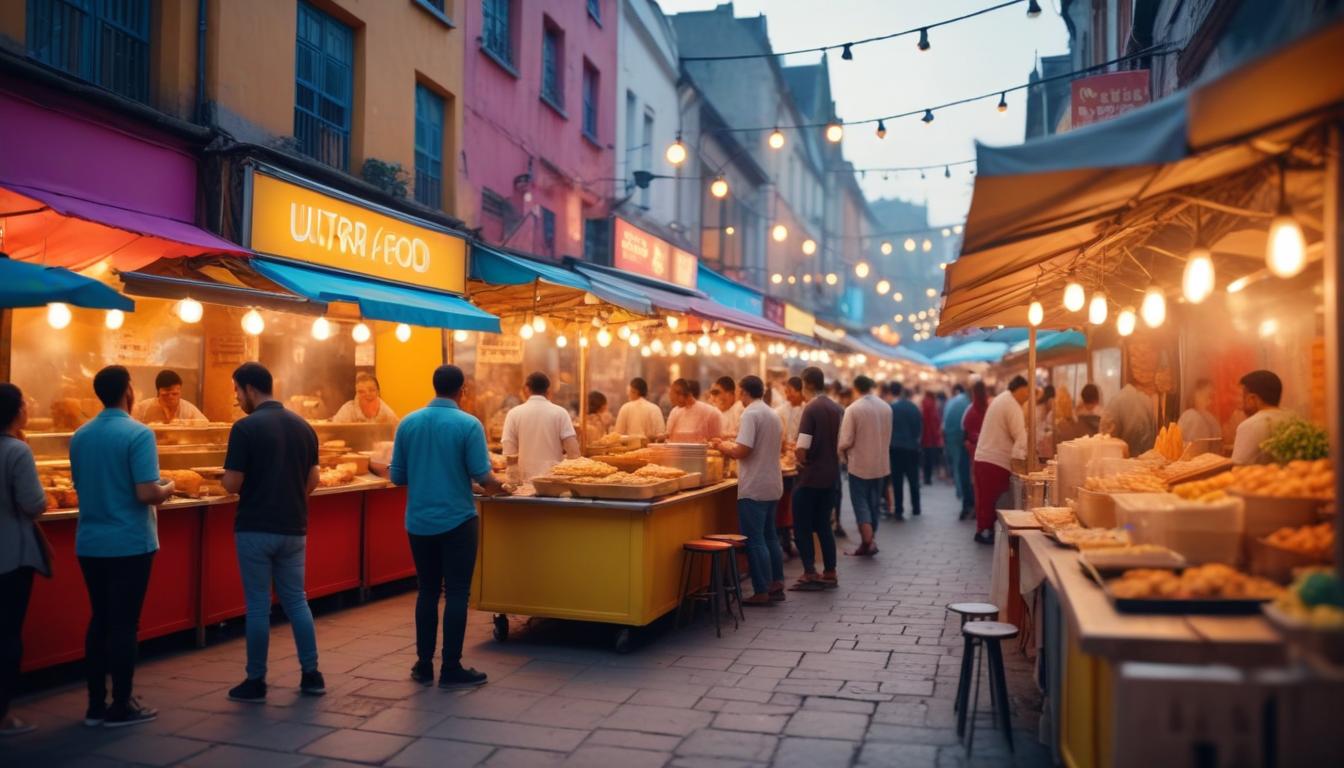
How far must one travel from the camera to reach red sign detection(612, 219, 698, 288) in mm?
17641

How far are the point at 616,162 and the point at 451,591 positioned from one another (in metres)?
14.5

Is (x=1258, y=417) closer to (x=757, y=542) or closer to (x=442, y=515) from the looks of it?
(x=757, y=542)

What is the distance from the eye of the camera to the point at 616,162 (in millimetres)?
19922

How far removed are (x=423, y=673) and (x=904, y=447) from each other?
36.2ft

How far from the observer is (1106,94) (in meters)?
11.9

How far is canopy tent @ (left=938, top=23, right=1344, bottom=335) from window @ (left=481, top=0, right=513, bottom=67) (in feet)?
31.3

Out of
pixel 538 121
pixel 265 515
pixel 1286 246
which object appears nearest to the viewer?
pixel 1286 246

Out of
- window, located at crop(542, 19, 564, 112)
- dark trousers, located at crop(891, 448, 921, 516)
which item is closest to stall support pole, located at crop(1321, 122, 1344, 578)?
dark trousers, located at crop(891, 448, 921, 516)

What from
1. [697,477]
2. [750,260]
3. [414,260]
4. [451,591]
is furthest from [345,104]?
[750,260]

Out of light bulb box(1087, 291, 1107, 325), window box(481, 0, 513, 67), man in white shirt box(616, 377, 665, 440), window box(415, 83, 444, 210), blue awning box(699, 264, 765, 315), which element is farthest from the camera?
blue awning box(699, 264, 765, 315)

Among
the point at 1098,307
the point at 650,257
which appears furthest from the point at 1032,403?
the point at 650,257

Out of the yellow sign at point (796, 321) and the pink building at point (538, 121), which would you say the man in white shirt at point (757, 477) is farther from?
the yellow sign at point (796, 321)

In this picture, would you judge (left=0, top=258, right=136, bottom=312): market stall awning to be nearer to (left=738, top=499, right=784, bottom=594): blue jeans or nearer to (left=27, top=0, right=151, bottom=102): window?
(left=27, top=0, right=151, bottom=102): window

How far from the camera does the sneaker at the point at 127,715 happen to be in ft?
18.5
